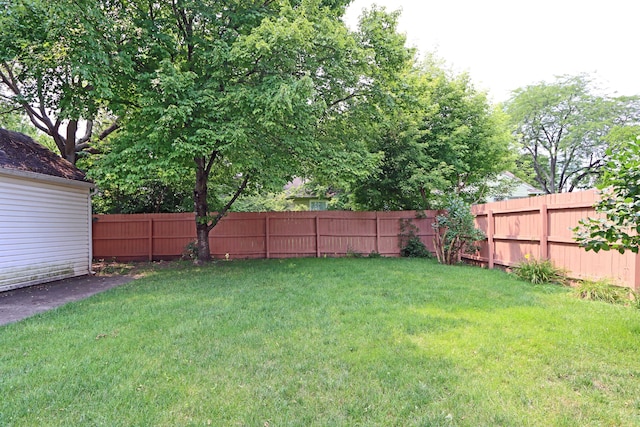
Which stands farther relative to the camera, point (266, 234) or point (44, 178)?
point (266, 234)

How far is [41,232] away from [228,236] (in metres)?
4.89

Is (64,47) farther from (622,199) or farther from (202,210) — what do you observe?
(622,199)

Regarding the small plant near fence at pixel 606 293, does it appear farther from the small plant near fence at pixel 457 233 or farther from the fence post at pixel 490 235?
the small plant near fence at pixel 457 233

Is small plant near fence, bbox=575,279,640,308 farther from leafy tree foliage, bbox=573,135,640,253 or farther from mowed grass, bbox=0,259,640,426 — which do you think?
leafy tree foliage, bbox=573,135,640,253

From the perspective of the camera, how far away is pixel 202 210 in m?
9.39

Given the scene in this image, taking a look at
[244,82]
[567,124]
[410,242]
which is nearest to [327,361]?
[244,82]

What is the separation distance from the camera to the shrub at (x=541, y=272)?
631 centimetres

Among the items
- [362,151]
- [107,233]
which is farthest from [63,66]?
[362,151]

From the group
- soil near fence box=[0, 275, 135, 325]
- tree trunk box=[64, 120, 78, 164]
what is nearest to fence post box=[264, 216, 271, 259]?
soil near fence box=[0, 275, 135, 325]

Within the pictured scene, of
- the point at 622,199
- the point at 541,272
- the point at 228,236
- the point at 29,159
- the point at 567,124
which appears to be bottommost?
the point at 541,272

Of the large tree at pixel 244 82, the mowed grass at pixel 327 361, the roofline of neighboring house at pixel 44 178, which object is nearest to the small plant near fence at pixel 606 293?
the mowed grass at pixel 327 361

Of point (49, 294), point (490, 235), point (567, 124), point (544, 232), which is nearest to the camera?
point (49, 294)

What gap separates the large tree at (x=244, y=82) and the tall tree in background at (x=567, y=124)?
52.5 ft

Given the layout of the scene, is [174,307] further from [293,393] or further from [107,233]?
[107,233]
